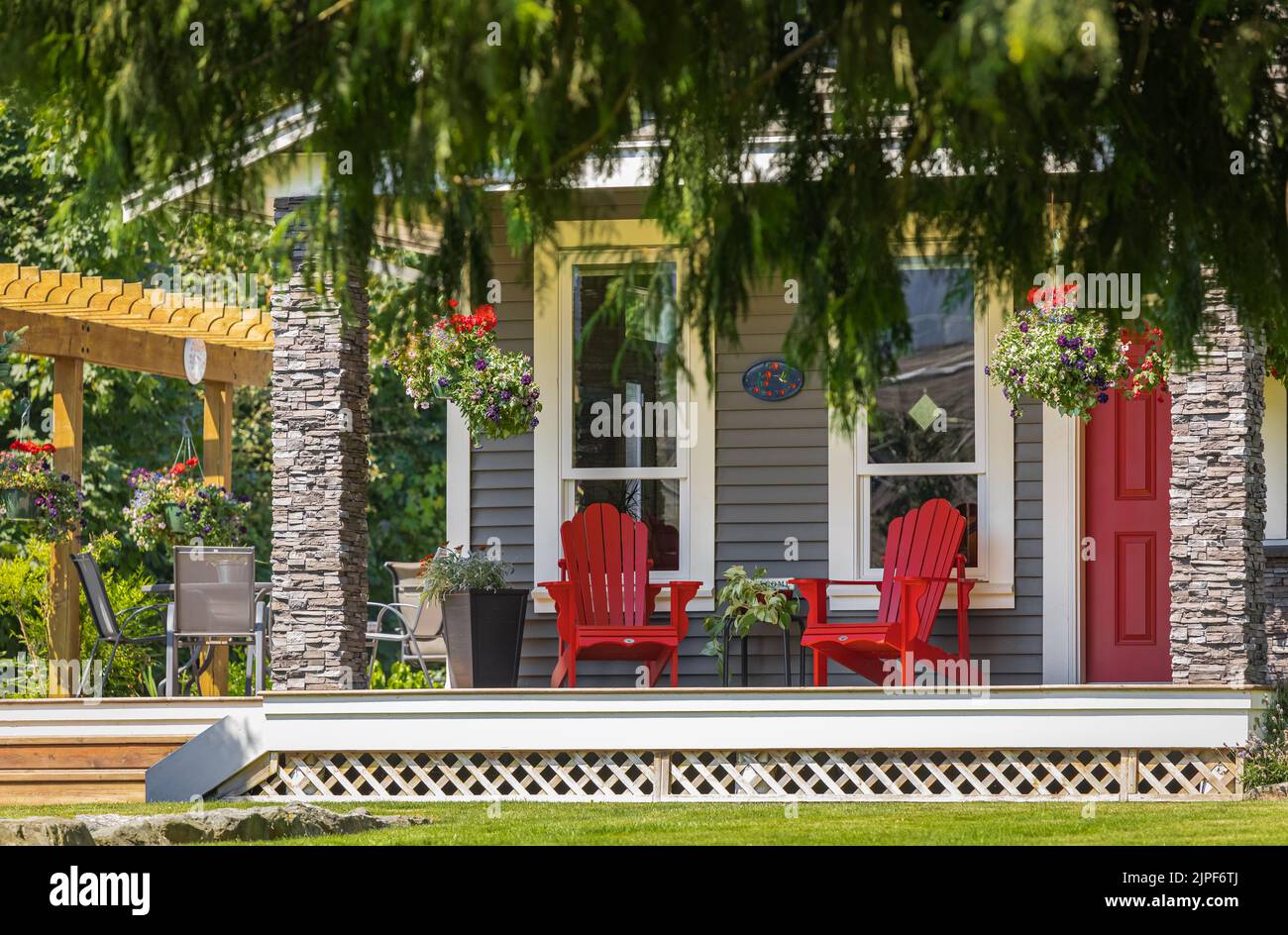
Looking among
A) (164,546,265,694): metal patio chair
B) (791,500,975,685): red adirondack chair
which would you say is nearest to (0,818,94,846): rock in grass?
(164,546,265,694): metal patio chair

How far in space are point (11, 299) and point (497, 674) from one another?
3.23 m

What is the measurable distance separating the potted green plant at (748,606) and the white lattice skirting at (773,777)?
675mm

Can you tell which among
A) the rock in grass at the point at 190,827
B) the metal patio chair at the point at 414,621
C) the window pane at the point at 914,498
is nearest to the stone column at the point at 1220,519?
the window pane at the point at 914,498

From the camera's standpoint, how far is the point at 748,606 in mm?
7883

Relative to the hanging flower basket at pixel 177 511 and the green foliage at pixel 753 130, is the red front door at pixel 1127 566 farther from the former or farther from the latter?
the green foliage at pixel 753 130

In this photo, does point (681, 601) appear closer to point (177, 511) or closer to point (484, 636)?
point (484, 636)

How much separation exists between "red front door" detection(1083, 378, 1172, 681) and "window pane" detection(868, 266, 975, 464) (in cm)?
62

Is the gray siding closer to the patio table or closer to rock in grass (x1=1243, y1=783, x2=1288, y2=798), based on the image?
the patio table

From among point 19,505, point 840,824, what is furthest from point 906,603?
point 19,505

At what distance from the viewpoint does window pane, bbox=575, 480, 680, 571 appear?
8422mm

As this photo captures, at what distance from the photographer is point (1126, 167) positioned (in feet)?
9.93
